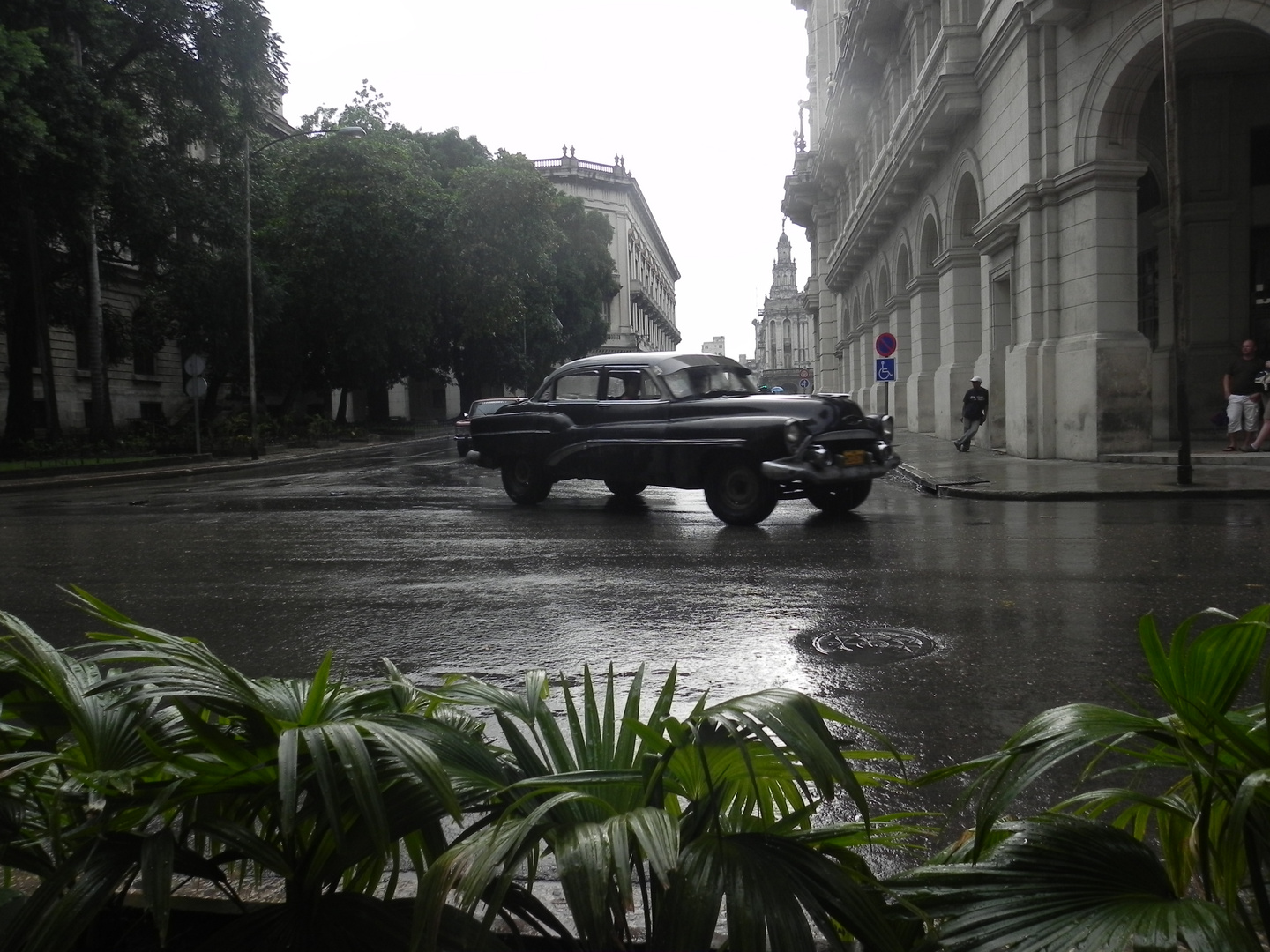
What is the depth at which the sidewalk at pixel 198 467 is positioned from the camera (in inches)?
853

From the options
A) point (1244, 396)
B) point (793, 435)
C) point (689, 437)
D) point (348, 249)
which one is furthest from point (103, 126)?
point (1244, 396)

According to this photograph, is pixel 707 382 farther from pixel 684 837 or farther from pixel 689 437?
pixel 684 837

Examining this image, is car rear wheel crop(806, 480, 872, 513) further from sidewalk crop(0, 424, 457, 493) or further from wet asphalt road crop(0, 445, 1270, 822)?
sidewalk crop(0, 424, 457, 493)

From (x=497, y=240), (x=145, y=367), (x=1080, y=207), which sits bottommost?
(x=145, y=367)

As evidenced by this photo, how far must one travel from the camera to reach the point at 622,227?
99.6m

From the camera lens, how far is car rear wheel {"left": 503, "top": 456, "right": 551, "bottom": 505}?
558 inches

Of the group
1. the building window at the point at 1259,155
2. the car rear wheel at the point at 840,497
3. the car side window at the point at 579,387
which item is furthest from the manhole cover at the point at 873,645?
the building window at the point at 1259,155

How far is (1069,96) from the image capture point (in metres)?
19.0

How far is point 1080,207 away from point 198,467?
752 inches

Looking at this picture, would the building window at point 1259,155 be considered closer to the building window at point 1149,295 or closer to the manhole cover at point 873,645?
the building window at point 1149,295

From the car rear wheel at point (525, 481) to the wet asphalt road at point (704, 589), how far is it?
50 centimetres

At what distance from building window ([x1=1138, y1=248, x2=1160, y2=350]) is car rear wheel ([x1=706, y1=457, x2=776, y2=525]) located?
44.8 ft

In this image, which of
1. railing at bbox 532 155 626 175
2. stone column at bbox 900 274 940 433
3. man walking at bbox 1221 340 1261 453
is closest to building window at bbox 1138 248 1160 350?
man walking at bbox 1221 340 1261 453

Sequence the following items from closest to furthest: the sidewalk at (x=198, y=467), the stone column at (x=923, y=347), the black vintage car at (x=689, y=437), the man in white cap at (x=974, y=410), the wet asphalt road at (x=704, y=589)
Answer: the wet asphalt road at (x=704, y=589) → the black vintage car at (x=689, y=437) → the sidewalk at (x=198, y=467) → the man in white cap at (x=974, y=410) → the stone column at (x=923, y=347)
